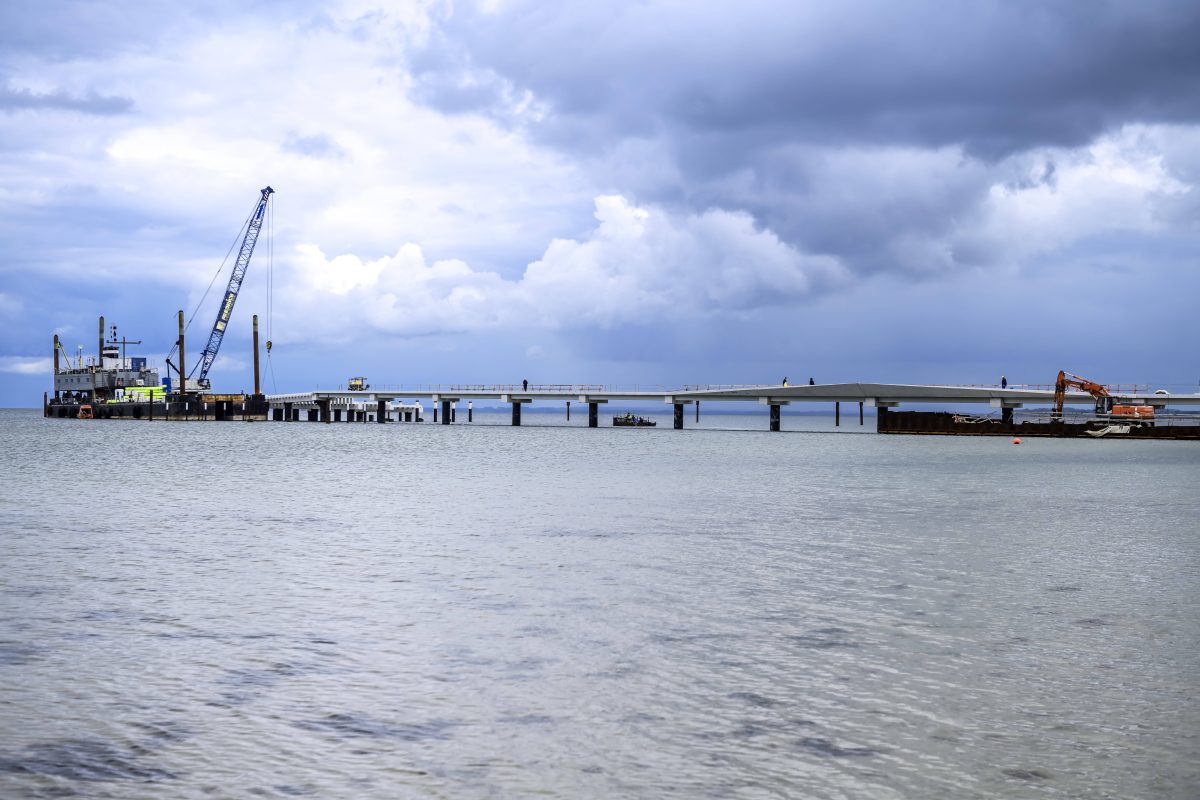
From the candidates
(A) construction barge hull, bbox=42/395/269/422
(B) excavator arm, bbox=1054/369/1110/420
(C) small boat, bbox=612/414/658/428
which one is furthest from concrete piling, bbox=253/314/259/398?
(B) excavator arm, bbox=1054/369/1110/420

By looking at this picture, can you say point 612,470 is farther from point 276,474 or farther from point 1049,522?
point 1049,522

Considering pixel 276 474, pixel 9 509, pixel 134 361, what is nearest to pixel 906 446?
pixel 276 474

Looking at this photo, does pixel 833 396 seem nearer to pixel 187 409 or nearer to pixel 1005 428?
pixel 1005 428

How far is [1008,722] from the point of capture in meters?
11.7

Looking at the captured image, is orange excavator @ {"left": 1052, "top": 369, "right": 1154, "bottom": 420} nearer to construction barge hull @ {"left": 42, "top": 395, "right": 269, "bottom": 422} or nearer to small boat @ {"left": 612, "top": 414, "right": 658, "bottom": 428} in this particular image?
small boat @ {"left": 612, "top": 414, "right": 658, "bottom": 428}

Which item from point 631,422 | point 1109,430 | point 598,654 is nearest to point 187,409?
point 631,422

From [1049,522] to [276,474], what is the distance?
39309mm

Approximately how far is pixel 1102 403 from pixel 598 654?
118m

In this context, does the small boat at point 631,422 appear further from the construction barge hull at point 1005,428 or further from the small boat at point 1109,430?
the small boat at point 1109,430

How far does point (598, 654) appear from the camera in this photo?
49.9 feet

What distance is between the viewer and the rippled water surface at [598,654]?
10.2m

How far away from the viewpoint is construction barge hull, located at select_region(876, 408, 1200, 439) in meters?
112

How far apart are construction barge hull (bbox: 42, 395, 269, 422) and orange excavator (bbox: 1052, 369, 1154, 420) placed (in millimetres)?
130259

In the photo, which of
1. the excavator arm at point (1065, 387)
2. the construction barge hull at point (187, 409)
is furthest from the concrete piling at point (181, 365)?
the excavator arm at point (1065, 387)
